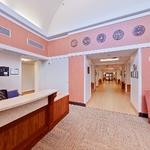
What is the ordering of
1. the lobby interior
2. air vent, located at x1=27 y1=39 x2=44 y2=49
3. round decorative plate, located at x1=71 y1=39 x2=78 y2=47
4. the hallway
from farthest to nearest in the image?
1. air vent, located at x1=27 y1=39 x2=44 y2=49
2. round decorative plate, located at x1=71 y1=39 x2=78 y2=47
3. the hallway
4. the lobby interior

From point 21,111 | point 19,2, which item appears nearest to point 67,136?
point 21,111

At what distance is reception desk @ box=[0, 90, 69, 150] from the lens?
149 cm

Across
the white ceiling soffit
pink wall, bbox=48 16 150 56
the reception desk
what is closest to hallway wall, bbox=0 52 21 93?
the white ceiling soffit

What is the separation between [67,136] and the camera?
2.39 meters

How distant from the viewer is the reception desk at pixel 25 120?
1.49m

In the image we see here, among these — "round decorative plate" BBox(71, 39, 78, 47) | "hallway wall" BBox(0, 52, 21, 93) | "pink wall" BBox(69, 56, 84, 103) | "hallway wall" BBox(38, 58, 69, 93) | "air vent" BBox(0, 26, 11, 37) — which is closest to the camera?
"air vent" BBox(0, 26, 11, 37)

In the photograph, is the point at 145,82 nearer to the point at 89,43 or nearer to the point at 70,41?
the point at 89,43

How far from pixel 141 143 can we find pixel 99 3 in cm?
494

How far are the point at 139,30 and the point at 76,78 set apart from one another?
3.02m

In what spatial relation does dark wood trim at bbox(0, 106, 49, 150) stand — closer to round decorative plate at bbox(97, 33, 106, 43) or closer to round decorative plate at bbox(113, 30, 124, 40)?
round decorative plate at bbox(97, 33, 106, 43)

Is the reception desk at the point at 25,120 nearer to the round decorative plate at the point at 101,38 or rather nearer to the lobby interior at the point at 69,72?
the lobby interior at the point at 69,72

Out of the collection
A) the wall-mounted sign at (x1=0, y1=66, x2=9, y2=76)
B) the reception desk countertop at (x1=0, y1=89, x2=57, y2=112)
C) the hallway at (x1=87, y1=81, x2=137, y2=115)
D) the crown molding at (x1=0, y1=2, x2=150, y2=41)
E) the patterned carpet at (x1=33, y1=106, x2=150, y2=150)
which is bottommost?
the hallway at (x1=87, y1=81, x2=137, y2=115)

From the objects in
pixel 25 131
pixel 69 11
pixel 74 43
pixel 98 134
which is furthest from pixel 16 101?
pixel 69 11

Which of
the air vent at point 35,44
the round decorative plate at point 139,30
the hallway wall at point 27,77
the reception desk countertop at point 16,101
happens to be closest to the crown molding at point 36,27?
the round decorative plate at point 139,30
